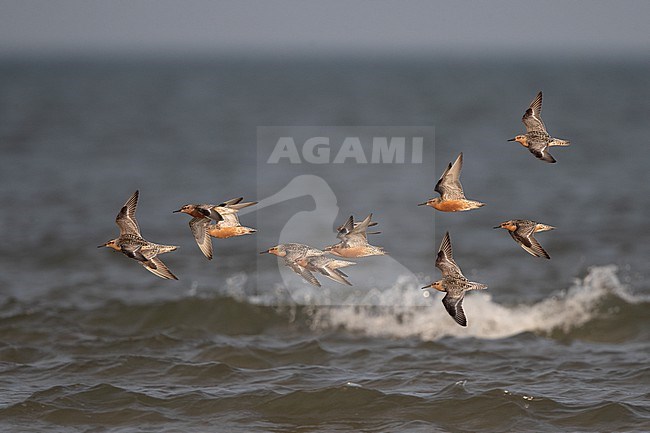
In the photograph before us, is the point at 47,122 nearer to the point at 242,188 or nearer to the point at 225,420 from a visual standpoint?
the point at 242,188

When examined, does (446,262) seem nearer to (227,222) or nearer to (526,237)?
(526,237)

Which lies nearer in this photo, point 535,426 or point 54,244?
point 535,426

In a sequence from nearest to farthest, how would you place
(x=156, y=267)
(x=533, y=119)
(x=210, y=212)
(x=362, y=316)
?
(x=210, y=212) < (x=156, y=267) < (x=533, y=119) < (x=362, y=316)

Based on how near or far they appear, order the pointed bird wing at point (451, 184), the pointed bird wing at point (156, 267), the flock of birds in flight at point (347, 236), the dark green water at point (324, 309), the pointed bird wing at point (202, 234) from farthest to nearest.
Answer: the dark green water at point (324, 309) < the pointed bird wing at point (202, 234) < the pointed bird wing at point (451, 184) < the flock of birds in flight at point (347, 236) < the pointed bird wing at point (156, 267)

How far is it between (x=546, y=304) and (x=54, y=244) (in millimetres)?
10707

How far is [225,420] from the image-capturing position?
481 inches

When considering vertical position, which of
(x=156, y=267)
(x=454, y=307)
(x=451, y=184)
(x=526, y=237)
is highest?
(x=451, y=184)

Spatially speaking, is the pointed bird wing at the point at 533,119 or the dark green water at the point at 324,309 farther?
the dark green water at the point at 324,309

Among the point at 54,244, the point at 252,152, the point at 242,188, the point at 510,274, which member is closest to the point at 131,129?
the point at 252,152

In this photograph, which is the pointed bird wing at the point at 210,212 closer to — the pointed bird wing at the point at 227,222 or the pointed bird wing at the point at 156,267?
the pointed bird wing at the point at 227,222

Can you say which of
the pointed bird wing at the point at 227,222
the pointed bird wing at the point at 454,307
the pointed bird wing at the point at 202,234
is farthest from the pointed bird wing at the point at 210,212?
the pointed bird wing at the point at 454,307

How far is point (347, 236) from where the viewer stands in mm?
10930

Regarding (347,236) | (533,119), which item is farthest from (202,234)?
(533,119)

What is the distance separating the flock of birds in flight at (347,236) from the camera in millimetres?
10469
